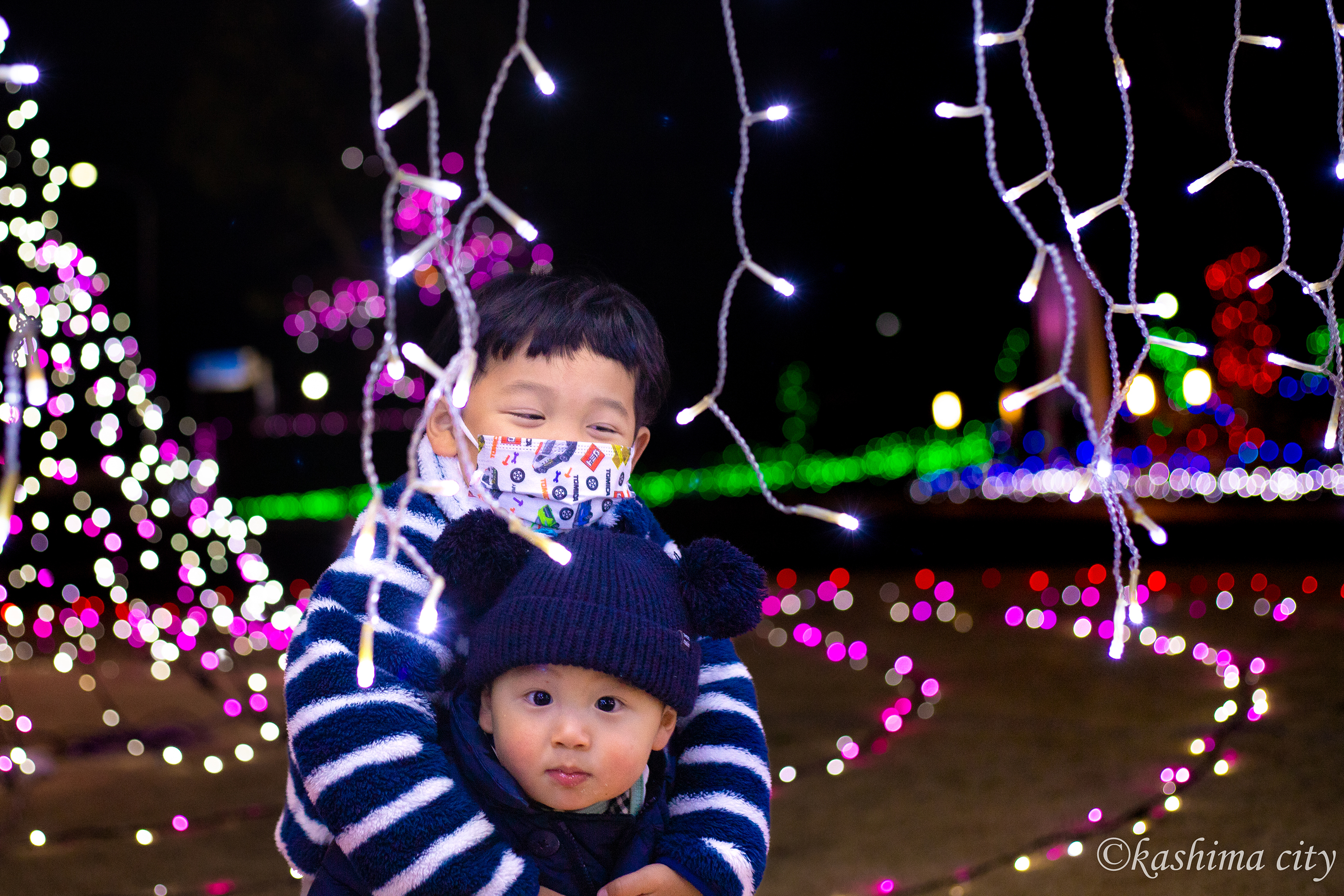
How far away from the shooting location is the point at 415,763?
118 centimetres

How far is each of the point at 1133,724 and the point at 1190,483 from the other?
6.05 m

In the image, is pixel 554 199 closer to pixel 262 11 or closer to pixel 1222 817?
pixel 262 11

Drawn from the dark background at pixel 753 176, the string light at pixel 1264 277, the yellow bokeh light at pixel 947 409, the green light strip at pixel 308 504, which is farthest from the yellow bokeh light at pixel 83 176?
the yellow bokeh light at pixel 947 409

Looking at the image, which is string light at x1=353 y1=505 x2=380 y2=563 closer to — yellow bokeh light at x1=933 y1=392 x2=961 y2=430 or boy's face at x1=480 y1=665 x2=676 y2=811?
boy's face at x1=480 y1=665 x2=676 y2=811

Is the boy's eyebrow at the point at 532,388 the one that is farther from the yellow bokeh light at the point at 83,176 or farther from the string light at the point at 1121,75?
the yellow bokeh light at the point at 83,176

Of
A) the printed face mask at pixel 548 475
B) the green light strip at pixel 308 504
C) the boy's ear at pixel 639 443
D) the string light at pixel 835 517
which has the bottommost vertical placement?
the green light strip at pixel 308 504

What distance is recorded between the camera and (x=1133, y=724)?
2922 millimetres

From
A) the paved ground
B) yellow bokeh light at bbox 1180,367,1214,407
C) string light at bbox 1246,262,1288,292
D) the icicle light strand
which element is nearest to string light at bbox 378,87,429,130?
the icicle light strand

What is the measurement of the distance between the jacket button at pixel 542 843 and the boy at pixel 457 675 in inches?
1.1

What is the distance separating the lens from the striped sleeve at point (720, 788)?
4.09 feet

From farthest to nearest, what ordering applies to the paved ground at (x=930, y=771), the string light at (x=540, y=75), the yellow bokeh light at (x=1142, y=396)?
the yellow bokeh light at (x=1142, y=396) < the paved ground at (x=930, y=771) < the string light at (x=540, y=75)

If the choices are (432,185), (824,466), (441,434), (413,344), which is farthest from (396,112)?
(824,466)

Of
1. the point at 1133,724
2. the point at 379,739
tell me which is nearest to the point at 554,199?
the point at 1133,724

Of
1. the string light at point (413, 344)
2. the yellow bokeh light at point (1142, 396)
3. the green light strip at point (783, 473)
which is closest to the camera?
the string light at point (413, 344)
